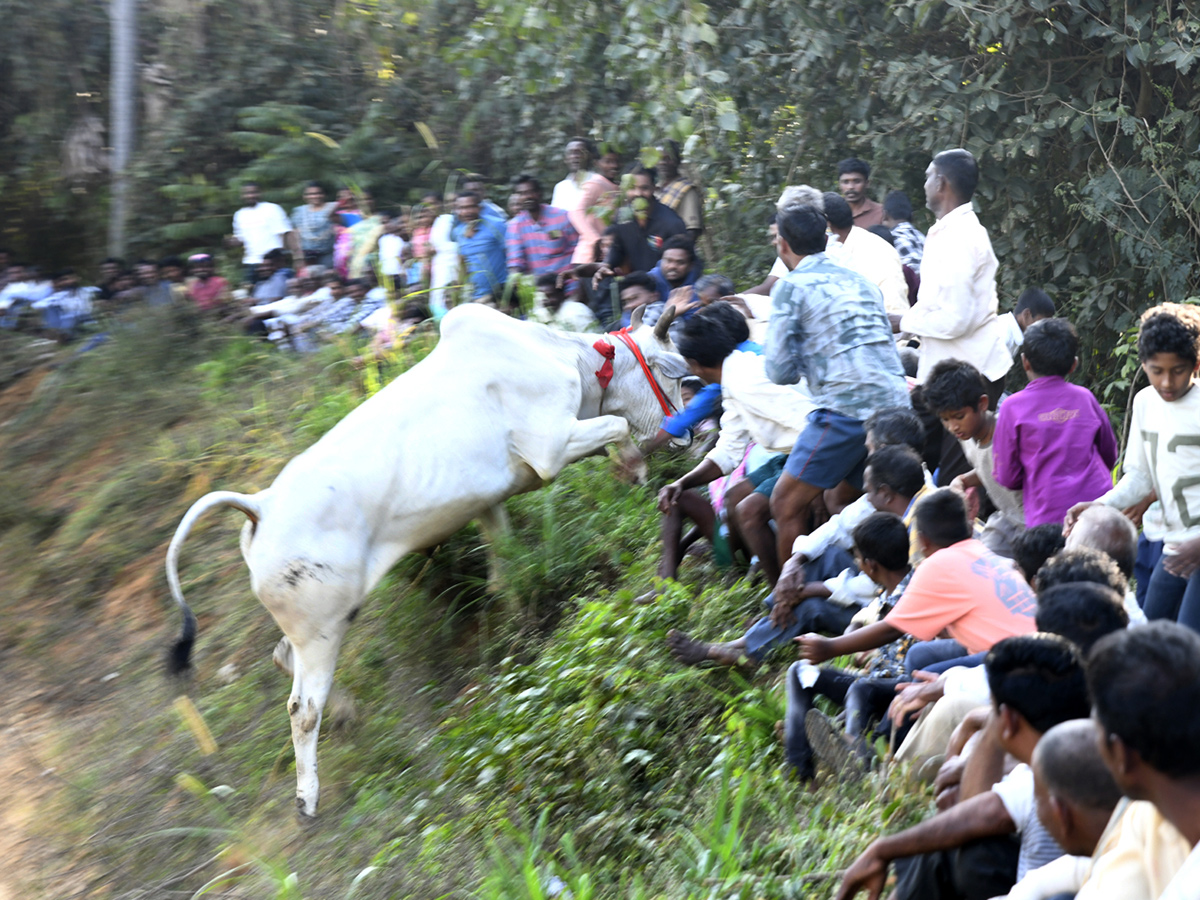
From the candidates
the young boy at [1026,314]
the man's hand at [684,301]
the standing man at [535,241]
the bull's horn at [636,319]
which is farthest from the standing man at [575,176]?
the young boy at [1026,314]

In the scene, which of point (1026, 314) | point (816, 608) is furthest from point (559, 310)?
point (816, 608)

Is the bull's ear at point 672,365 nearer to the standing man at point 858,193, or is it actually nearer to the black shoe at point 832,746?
the standing man at point 858,193

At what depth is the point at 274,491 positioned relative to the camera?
5.77m

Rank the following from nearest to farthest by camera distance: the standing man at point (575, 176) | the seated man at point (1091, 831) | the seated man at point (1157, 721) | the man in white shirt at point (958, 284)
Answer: the seated man at point (1157, 721)
the seated man at point (1091, 831)
the man in white shirt at point (958, 284)
the standing man at point (575, 176)

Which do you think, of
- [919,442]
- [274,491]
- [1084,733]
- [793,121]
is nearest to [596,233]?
[793,121]

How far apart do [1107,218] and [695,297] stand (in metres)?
3.20

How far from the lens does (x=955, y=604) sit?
3672 millimetres

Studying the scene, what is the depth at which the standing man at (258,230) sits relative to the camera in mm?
11852

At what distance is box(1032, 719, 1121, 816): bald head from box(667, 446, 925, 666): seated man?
1.40 m

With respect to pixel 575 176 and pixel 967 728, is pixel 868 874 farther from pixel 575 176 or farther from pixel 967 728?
pixel 575 176

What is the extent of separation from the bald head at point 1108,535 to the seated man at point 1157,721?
1602 millimetres

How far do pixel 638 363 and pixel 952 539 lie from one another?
10.0 feet

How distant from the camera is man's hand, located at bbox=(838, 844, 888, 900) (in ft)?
9.55

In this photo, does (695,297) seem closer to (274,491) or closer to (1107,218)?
(274,491)
